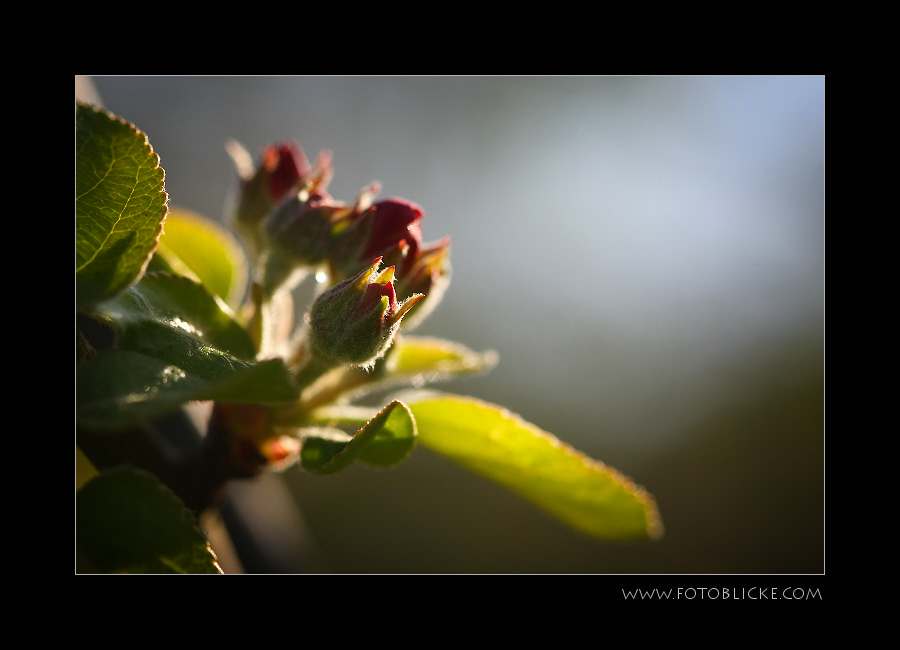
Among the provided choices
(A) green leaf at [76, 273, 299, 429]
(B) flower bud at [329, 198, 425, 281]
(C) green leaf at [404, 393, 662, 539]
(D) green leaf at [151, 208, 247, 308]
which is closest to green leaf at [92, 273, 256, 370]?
(A) green leaf at [76, 273, 299, 429]

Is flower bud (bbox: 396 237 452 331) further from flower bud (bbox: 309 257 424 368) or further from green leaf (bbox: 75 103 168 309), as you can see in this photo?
green leaf (bbox: 75 103 168 309)

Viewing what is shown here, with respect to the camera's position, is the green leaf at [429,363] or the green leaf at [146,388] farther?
the green leaf at [429,363]

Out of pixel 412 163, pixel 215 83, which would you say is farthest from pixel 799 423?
pixel 215 83

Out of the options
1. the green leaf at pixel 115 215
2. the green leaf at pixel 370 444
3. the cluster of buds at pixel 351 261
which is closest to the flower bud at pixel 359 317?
the cluster of buds at pixel 351 261

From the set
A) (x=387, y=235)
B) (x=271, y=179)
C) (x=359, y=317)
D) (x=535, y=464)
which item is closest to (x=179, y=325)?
(x=359, y=317)

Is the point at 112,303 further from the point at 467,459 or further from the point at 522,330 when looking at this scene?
the point at 522,330

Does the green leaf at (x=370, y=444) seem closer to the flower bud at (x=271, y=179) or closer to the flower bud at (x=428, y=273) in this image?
the flower bud at (x=428, y=273)
